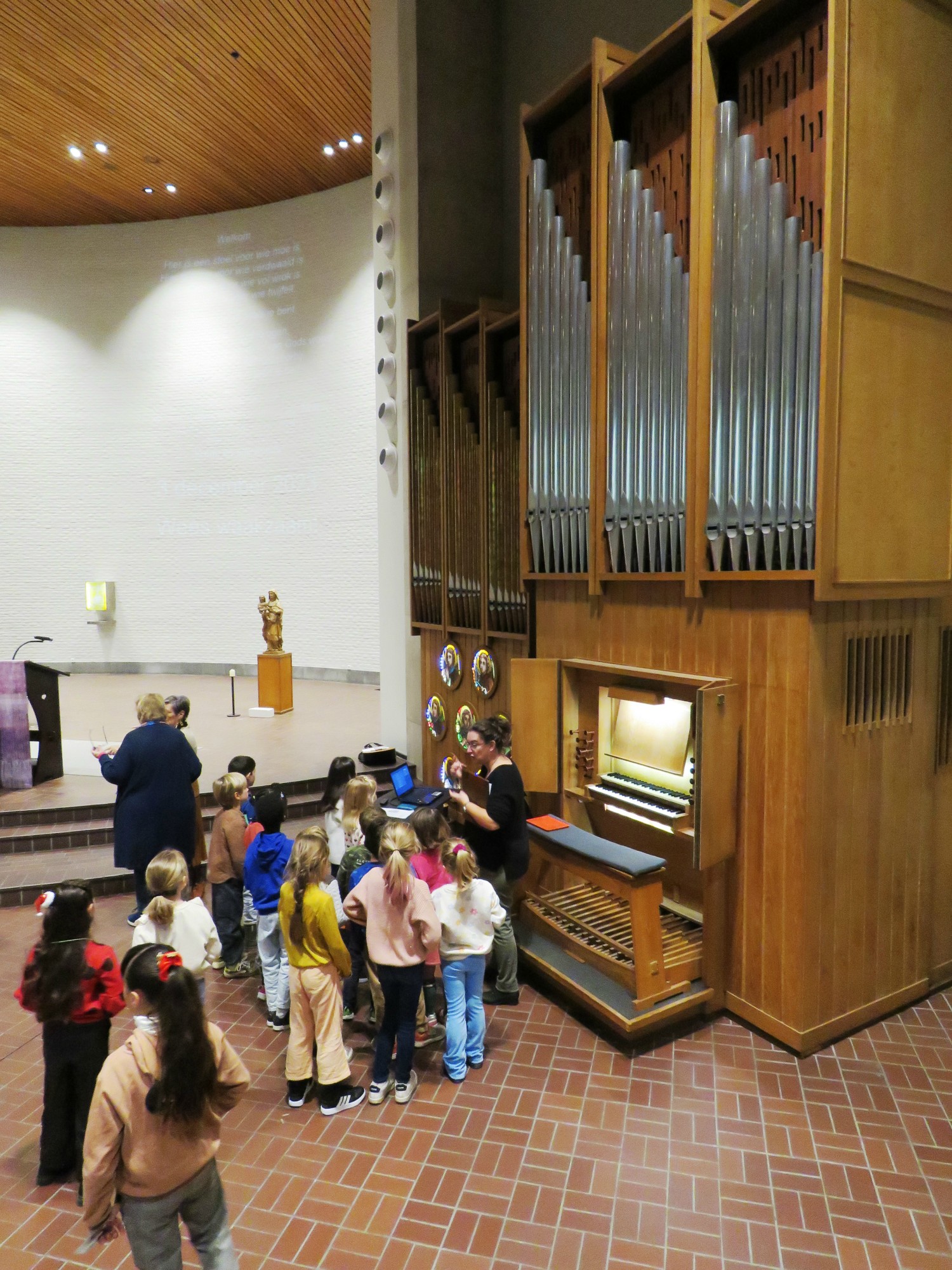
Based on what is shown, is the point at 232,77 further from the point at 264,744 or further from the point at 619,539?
the point at 619,539

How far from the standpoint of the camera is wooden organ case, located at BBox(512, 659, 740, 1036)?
4.56 m

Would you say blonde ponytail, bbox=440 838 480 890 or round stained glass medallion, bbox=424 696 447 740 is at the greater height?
round stained glass medallion, bbox=424 696 447 740

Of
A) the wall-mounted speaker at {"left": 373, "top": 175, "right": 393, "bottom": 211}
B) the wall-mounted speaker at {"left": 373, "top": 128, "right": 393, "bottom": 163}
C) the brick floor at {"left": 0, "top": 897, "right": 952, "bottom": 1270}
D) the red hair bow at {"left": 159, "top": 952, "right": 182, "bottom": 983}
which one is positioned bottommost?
the brick floor at {"left": 0, "top": 897, "right": 952, "bottom": 1270}

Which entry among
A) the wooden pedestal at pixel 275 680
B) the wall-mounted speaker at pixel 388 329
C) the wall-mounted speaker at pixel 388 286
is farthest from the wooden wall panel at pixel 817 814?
the wooden pedestal at pixel 275 680

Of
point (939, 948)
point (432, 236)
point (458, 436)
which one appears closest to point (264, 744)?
point (458, 436)

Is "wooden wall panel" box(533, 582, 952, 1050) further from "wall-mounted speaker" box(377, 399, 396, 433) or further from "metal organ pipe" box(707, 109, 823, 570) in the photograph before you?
"wall-mounted speaker" box(377, 399, 396, 433)

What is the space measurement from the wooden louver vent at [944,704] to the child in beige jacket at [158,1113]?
4417 mm

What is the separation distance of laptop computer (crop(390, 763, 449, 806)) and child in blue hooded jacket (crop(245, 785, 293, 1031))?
214 centimetres

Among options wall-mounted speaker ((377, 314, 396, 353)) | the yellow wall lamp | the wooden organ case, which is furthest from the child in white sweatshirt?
the yellow wall lamp

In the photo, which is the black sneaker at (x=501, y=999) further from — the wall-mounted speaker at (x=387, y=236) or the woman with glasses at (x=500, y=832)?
the wall-mounted speaker at (x=387, y=236)

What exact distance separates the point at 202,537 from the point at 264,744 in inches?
256

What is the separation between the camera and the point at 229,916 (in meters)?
5.35

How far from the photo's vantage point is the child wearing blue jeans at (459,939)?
4.25m

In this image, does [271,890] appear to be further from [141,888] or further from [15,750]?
[15,750]
